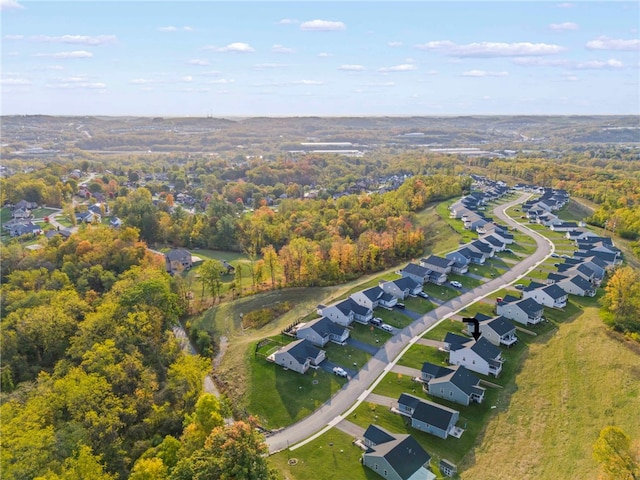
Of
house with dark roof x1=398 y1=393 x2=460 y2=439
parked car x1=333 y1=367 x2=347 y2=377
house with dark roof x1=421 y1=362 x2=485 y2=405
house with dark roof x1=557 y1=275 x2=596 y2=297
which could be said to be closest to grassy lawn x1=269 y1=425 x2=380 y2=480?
house with dark roof x1=398 y1=393 x2=460 y2=439

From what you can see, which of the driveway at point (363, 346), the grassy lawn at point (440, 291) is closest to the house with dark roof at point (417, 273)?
the grassy lawn at point (440, 291)

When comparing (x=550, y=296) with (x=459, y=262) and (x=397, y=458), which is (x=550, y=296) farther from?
(x=397, y=458)

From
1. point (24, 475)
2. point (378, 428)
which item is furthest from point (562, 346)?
point (24, 475)

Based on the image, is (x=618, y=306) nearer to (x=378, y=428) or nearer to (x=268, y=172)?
(x=378, y=428)

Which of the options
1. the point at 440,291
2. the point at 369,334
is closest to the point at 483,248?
the point at 440,291

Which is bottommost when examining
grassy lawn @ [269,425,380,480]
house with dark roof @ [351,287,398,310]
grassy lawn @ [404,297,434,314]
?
grassy lawn @ [269,425,380,480]

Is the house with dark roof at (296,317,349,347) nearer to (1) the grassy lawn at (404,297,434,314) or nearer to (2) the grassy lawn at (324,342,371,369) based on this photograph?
(2) the grassy lawn at (324,342,371,369)
